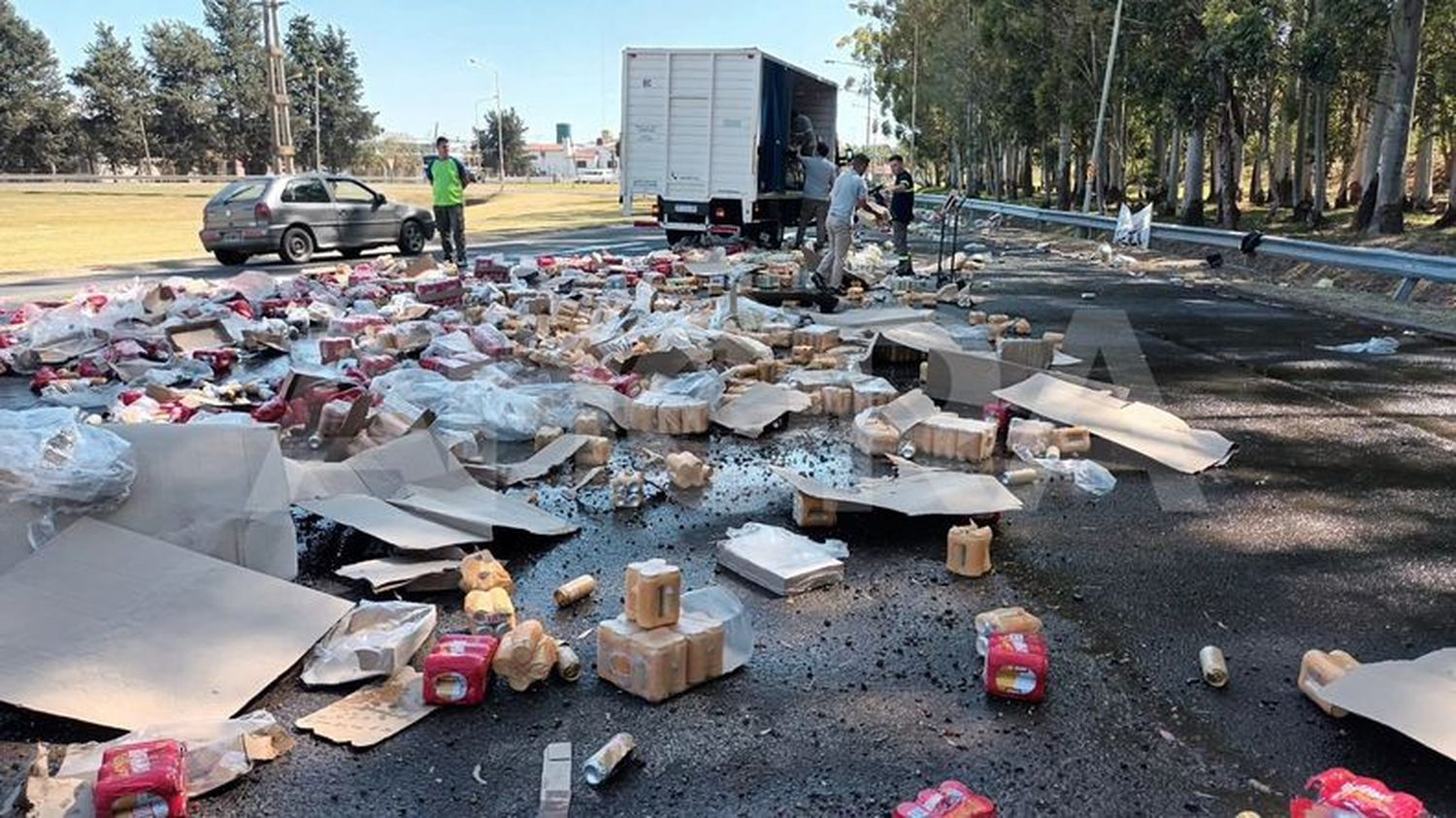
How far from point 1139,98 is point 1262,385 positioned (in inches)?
965

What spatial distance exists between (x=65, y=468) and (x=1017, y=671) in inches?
132

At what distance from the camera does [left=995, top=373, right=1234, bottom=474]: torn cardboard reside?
18.4ft

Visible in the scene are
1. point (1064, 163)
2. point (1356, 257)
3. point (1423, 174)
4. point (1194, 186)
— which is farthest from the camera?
point (1064, 163)

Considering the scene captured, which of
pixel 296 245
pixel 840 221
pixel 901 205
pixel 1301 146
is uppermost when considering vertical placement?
pixel 1301 146

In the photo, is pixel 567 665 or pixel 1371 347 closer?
pixel 567 665

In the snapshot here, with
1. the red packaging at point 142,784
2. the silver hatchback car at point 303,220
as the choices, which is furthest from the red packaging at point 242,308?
the red packaging at point 142,784

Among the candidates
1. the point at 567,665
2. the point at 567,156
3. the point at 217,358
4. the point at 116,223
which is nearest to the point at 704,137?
the point at 217,358

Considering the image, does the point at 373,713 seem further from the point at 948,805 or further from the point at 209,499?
the point at 948,805

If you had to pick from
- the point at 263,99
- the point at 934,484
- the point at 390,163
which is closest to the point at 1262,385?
the point at 934,484

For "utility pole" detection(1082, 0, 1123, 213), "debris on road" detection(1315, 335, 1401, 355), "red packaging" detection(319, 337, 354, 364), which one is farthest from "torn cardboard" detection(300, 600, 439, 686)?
"utility pole" detection(1082, 0, 1123, 213)

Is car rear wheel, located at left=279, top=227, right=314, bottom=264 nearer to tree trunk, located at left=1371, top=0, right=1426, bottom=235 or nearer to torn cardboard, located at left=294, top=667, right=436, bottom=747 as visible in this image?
torn cardboard, located at left=294, top=667, right=436, bottom=747

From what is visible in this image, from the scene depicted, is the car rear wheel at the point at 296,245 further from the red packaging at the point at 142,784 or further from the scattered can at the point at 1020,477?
the red packaging at the point at 142,784

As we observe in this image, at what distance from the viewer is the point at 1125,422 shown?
5.97 meters

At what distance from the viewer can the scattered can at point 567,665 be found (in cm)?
311
